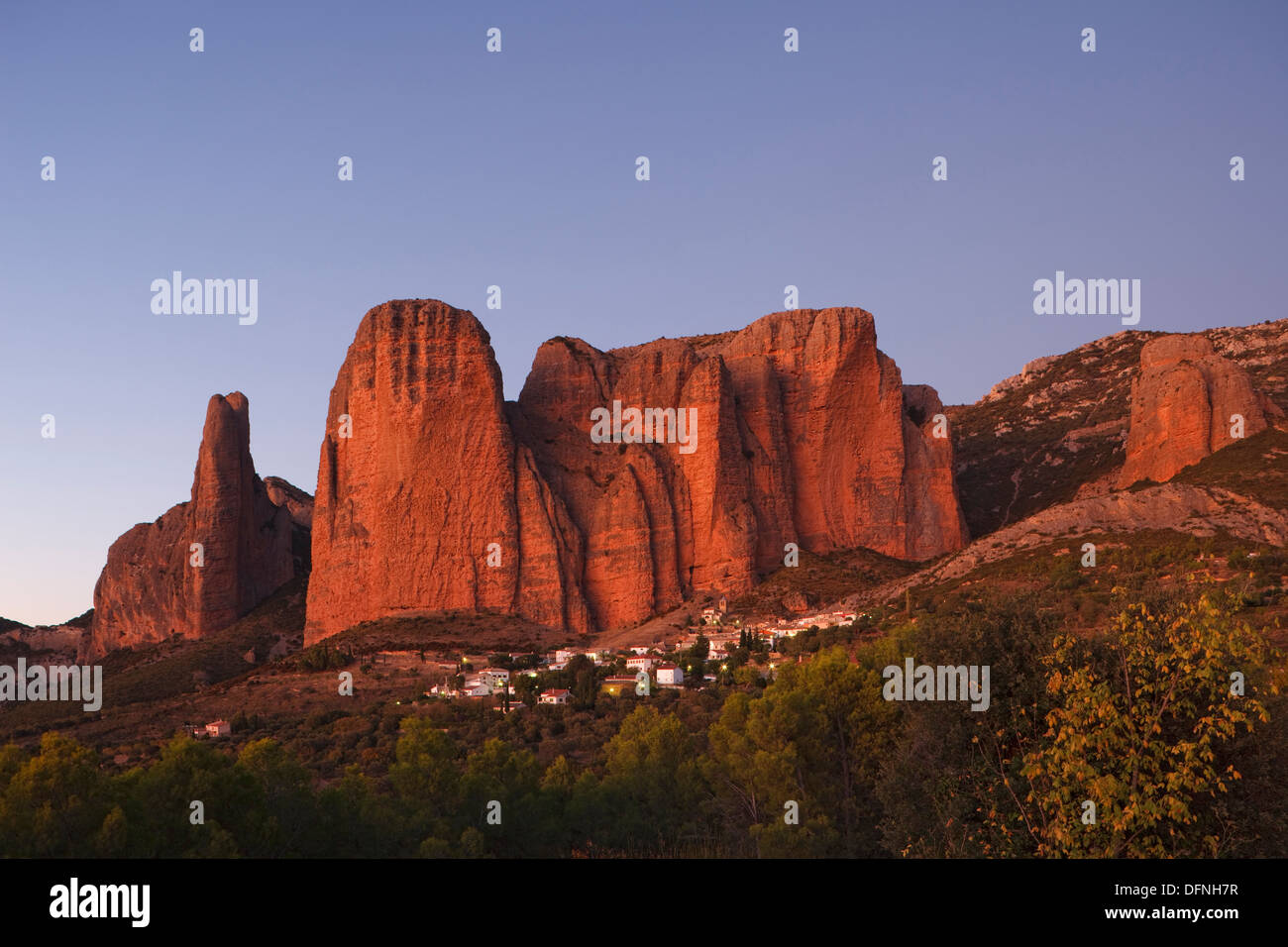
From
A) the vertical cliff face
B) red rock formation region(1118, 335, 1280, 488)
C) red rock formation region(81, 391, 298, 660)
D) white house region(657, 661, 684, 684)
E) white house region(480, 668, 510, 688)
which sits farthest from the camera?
red rock formation region(81, 391, 298, 660)

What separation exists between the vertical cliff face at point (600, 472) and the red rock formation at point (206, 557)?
12.7 metres

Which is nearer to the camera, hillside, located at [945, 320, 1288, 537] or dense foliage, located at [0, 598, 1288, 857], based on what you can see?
dense foliage, located at [0, 598, 1288, 857]

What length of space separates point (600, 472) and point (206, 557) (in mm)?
36273

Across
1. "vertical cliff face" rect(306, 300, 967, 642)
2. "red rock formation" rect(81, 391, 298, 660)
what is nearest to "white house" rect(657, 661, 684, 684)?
"vertical cliff face" rect(306, 300, 967, 642)

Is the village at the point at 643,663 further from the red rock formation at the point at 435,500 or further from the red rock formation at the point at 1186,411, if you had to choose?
the red rock formation at the point at 1186,411

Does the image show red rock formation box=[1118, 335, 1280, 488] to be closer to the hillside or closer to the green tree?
the hillside

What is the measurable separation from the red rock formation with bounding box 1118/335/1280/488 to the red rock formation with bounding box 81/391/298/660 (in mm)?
73947

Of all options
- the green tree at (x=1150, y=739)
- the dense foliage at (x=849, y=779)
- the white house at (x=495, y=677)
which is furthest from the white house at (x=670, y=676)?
the green tree at (x=1150, y=739)

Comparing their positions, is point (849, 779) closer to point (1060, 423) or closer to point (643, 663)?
point (643, 663)

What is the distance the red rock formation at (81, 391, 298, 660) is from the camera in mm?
91188

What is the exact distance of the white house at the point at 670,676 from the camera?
181 feet

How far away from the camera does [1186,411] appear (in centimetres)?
7144
